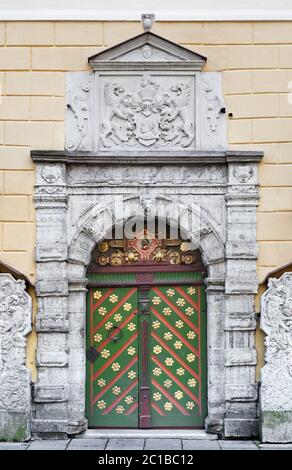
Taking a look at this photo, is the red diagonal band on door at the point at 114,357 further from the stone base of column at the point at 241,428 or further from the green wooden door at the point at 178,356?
the stone base of column at the point at 241,428

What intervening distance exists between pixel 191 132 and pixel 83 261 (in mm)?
1861

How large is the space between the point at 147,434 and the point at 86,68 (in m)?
4.09

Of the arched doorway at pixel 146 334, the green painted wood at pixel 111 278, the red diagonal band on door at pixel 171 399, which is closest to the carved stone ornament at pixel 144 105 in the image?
the arched doorway at pixel 146 334

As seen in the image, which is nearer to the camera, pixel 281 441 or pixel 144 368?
pixel 281 441

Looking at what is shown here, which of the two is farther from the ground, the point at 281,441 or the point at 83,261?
the point at 83,261

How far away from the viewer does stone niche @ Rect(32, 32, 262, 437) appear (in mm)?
8609

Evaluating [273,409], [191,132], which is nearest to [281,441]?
[273,409]

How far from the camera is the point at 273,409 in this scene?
8383 mm

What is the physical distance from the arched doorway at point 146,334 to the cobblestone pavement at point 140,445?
40 centimetres

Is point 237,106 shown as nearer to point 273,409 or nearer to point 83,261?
point 83,261

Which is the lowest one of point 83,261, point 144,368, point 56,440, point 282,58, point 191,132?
point 56,440

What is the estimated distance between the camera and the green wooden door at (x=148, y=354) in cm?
887

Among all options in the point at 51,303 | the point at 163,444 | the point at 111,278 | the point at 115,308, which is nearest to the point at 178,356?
the point at 115,308

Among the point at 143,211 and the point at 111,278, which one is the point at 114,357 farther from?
the point at 143,211
